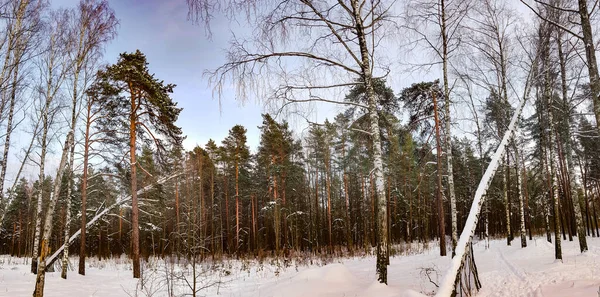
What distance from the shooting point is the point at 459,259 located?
4.12 meters

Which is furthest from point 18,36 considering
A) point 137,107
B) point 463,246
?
point 463,246

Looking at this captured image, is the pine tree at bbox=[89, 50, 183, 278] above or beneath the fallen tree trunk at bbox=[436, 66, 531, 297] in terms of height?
above

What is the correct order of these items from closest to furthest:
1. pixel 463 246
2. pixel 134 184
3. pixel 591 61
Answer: pixel 463 246, pixel 591 61, pixel 134 184

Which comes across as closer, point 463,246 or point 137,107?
point 463,246

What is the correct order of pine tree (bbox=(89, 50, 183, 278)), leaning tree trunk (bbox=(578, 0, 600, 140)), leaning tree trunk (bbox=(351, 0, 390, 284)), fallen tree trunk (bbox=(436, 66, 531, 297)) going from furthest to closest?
pine tree (bbox=(89, 50, 183, 278)), leaning tree trunk (bbox=(351, 0, 390, 284)), leaning tree trunk (bbox=(578, 0, 600, 140)), fallen tree trunk (bbox=(436, 66, 531, 297))

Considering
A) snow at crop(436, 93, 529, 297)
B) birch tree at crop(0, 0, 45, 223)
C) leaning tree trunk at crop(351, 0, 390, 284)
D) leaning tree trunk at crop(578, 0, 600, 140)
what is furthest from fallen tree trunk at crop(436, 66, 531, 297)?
birch tree at crop(0, 0, 45, 223)

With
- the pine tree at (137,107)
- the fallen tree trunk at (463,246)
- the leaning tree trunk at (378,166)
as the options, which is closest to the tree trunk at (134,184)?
the pine tree at (137,107)

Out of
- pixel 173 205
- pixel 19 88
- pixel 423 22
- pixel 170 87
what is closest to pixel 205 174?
pixel 173 205

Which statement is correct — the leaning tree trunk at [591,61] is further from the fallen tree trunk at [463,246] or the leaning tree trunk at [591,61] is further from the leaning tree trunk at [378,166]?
the leaning tree trunk at [378,166]

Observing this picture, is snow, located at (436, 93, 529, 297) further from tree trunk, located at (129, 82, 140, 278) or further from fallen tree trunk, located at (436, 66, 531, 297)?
tree trunk, located at (129, 82, 140, 278)

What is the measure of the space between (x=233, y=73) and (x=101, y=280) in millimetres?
12500

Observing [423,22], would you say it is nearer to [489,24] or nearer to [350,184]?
[489,24]

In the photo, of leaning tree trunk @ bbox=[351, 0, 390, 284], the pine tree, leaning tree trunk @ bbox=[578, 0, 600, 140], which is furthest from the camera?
the pine tree

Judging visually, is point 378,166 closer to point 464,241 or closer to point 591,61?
point 464,241
